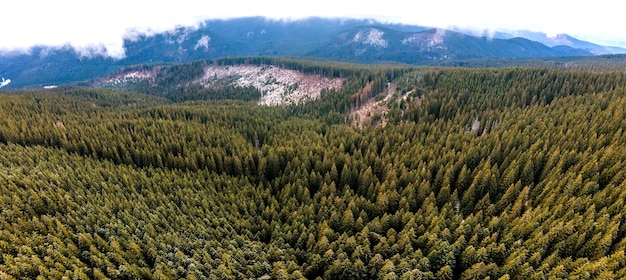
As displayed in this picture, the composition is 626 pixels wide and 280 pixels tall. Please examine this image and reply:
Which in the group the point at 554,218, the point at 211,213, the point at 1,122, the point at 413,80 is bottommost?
the point at 211,213

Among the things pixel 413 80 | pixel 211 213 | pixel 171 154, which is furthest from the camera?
pixel 413 80

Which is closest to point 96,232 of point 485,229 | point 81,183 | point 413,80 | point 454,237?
point 81,183

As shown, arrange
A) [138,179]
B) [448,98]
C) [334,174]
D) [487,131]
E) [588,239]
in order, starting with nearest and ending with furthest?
[588,239] → [138,179] → [334,174] → [487,131] → [448,98]

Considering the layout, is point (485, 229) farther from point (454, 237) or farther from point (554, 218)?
point (554, 218)

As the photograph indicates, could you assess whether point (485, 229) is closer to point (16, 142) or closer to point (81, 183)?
point (81, 183)

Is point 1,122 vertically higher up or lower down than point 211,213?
higher up

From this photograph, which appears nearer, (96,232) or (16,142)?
Answer: (96,232)
